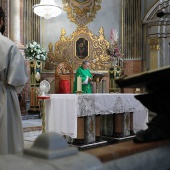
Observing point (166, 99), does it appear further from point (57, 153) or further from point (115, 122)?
point (115, 122)

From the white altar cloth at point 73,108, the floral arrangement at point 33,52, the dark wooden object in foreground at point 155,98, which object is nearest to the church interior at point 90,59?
the white altar cloth at point 73,108

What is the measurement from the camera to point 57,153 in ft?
3.83

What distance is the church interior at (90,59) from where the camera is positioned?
5.90 m

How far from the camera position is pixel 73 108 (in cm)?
545

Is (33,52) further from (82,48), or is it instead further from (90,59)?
(90,59)

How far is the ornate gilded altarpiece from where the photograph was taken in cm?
1194

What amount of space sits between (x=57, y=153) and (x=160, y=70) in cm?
73

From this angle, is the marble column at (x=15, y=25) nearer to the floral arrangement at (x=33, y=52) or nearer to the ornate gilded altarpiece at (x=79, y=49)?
the floral arrangement at (x=33, y=52)

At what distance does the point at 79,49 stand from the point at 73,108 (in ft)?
23.3

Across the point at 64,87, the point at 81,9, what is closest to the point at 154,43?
the point at 81,9

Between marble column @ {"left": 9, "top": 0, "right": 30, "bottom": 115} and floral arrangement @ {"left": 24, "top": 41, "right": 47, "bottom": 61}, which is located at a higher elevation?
marble column @ {"left": 9, "top": 0, "right": 30, "bottom": 115}

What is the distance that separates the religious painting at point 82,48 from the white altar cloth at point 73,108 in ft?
19.6

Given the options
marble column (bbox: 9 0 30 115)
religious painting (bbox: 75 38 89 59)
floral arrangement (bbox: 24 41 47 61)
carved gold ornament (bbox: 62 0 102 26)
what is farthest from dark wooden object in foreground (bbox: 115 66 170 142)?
carved gold ornament (bbox: 62 0 102 26)

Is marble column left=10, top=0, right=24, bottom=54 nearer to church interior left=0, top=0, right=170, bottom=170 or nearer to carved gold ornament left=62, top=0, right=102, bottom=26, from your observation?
church interior left=0, top=0, right=170, bottom=170
